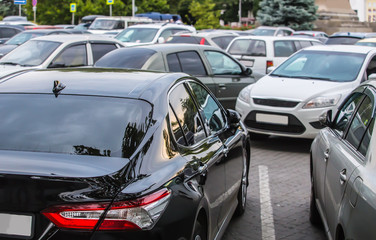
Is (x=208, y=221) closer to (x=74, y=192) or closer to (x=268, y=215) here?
(x=74, y=192)

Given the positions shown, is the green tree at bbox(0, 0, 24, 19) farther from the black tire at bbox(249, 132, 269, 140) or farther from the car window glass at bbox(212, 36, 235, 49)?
the black tire at bbox(249, 132, 269, 140)

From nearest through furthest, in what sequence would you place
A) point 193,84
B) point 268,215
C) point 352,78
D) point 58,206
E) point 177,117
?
point 58,206 < point 177,117 < point 193,84 < point 268,215 < point 352,78

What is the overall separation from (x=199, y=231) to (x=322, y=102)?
638 cm

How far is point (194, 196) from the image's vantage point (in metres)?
3.80

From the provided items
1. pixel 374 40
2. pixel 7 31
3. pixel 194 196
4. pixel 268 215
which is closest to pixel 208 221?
pixel 194 196

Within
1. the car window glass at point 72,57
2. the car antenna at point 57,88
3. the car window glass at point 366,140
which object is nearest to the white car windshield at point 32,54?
the car window glass at point 72,57

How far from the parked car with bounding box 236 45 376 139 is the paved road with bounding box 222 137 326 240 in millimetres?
441

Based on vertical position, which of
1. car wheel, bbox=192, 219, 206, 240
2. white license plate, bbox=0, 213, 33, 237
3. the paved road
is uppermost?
white license plate, bbox=0, 213, 33, 237

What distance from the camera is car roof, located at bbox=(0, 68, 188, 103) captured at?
416 centimetres

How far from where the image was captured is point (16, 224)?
10.2ft

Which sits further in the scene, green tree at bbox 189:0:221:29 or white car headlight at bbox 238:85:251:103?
green tree at bbox 189:0:221:29

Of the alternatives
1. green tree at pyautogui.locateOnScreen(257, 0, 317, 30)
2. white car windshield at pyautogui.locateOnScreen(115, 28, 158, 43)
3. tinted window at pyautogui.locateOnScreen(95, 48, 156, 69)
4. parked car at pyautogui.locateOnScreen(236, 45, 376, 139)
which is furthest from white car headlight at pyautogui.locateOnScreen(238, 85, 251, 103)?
green tree at pyautogui.locateOnScreen(257, 0, 317, 30)

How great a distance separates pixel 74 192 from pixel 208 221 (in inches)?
51.6

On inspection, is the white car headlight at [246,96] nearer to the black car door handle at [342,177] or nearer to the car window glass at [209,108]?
the car window glass at [209,108]
